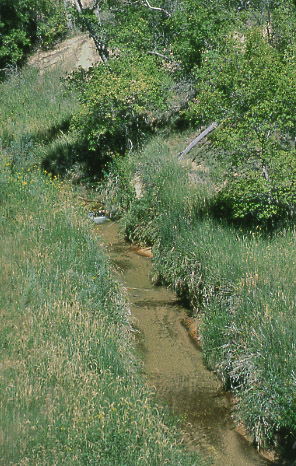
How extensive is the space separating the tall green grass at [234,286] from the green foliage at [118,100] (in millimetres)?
2604

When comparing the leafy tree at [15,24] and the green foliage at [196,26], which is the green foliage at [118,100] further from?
the leafy tree at [15,24]

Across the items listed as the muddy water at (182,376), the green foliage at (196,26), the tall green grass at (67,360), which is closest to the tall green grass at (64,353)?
the tall green grass at (67,360)

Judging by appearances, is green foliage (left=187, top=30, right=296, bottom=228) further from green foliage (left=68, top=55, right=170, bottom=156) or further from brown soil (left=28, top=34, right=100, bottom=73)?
brown soil (left=28, top=34, right=100, bottom=73)

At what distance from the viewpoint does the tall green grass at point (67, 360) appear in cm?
517

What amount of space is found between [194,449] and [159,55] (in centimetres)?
1235

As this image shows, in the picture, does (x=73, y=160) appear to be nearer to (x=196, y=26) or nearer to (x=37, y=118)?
(x=37, y=118)

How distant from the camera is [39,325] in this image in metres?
6.65

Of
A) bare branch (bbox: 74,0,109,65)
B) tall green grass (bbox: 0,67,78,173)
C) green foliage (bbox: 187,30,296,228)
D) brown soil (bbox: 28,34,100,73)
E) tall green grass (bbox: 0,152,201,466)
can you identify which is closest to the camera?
tall green grass (bbox: 0,152,201,466)

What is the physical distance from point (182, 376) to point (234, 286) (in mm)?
1470

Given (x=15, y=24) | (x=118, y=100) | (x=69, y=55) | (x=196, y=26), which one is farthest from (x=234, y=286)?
(x=15, y=24)

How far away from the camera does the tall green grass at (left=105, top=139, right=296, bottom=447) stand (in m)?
6.54

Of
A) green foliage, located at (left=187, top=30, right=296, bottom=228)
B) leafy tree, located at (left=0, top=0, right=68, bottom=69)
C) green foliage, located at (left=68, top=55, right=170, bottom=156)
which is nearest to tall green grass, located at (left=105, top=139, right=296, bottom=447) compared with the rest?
green foliage, located at (left=187, top=30, right=296, bottom=228)

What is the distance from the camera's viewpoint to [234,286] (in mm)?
8062

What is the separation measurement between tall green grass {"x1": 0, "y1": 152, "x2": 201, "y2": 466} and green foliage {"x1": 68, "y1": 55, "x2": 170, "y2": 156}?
5134mm
